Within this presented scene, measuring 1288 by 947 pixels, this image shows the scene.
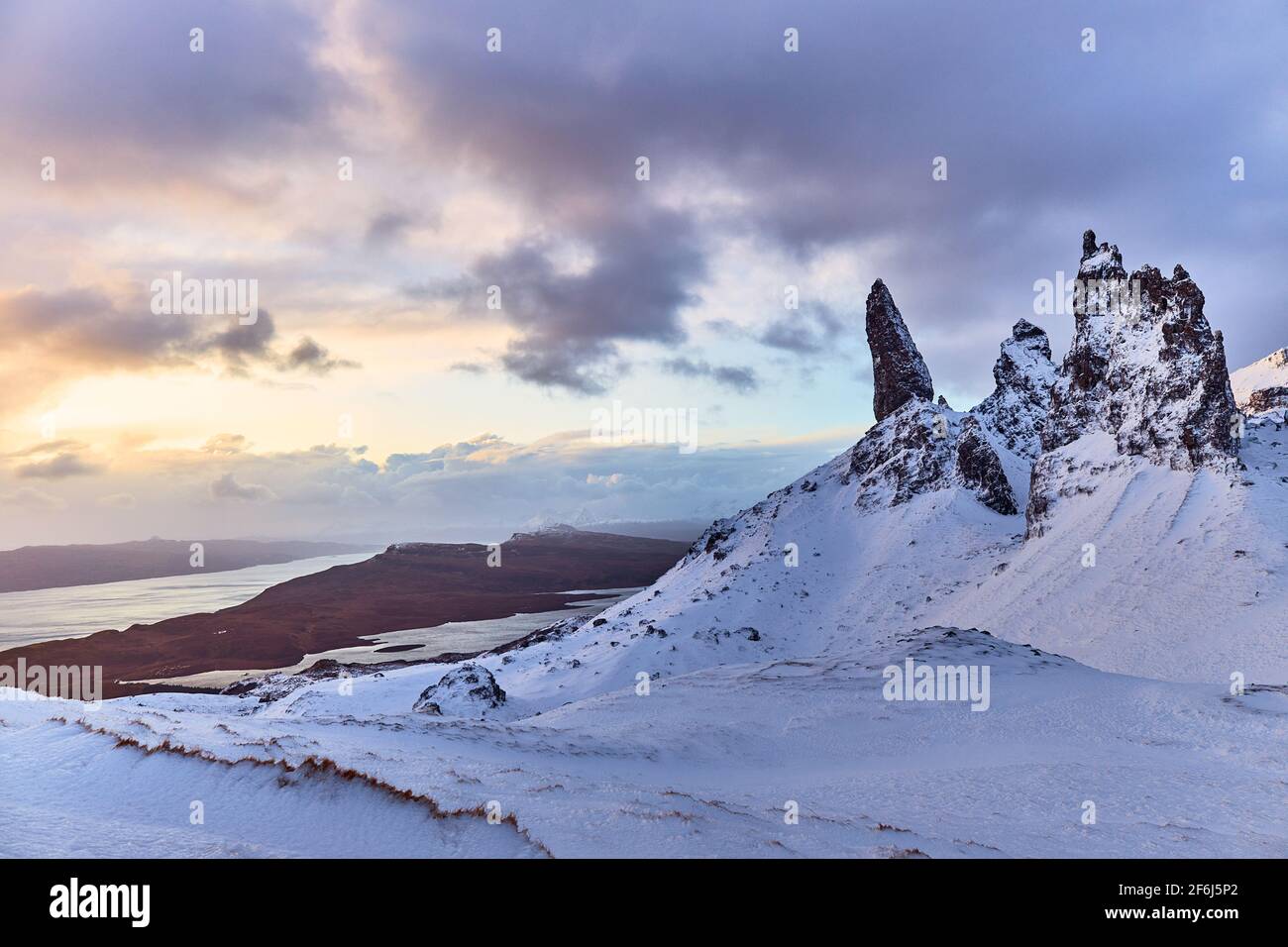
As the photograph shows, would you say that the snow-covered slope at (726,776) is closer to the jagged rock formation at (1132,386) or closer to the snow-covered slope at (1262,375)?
the jagged rock formation at (1132,386)

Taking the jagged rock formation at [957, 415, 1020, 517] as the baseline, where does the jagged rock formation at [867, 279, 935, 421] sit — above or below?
above

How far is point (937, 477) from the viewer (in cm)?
6456

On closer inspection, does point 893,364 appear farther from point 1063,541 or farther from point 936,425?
point 1063,541

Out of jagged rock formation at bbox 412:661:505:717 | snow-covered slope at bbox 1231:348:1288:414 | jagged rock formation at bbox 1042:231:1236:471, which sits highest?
snow-covered slope at bbox 1231:348:1288:414

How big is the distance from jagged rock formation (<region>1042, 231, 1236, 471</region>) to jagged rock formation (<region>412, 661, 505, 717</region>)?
1823 inches

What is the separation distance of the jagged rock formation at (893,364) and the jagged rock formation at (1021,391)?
27.6ft

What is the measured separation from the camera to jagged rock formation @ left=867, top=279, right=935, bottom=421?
251 ft

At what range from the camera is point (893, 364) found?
76938 millimetres

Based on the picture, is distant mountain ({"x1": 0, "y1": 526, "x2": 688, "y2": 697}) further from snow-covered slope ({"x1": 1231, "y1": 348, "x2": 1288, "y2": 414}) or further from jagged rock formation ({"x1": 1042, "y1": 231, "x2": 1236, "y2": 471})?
snow-covered slope ({"x1": 1231, "y1": 348, "x2": 1288, "y2": 414})

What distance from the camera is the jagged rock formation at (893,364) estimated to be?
76.5 metres
